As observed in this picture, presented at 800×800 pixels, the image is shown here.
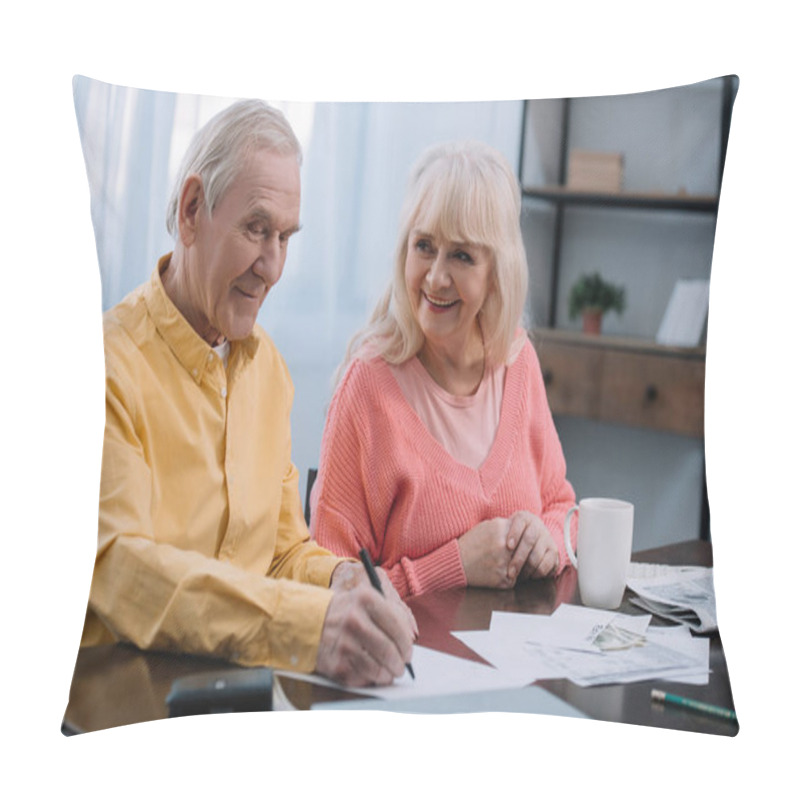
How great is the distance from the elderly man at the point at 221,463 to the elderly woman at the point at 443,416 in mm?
83

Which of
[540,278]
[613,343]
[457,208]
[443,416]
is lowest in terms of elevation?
[443,416]

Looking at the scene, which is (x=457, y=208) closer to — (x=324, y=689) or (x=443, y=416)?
(x=443, y=416)

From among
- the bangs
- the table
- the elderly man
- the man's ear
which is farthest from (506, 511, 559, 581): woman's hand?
the man's ear

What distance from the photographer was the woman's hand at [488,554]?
195 centimetres

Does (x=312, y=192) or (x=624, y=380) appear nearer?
(x=312, y=192)

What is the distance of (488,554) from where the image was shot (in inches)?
77.3

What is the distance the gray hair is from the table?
0.70 meters

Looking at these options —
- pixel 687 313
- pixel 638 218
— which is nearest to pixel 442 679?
pixel 687 313

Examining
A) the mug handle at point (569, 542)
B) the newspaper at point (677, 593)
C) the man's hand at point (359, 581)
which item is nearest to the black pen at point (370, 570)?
the man's hand at point (359, 581)

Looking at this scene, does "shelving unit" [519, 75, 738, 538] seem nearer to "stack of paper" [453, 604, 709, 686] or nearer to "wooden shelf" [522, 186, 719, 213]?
"wooden shelf" [522, 186, 719, 213]

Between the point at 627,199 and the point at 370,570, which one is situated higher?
the point at 627,199

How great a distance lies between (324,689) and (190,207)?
0.81 m

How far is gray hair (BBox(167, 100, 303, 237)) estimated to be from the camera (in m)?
1.84

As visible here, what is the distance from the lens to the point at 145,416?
1808mm
